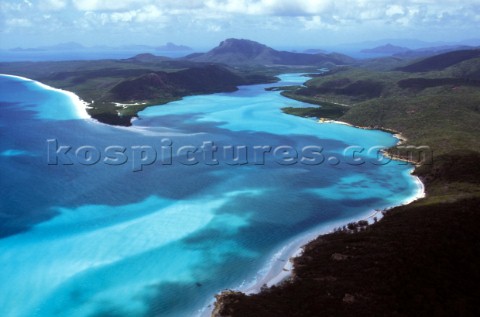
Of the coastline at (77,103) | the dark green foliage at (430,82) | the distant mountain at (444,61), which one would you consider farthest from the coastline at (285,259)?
the distant mountain at (444,61)

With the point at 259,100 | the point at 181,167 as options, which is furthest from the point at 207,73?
the point at 181,167

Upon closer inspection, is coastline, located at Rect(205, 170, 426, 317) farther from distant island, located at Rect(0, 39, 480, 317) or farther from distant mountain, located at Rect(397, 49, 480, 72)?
distant mountain, located at Rect(397, 49, 480, 72)

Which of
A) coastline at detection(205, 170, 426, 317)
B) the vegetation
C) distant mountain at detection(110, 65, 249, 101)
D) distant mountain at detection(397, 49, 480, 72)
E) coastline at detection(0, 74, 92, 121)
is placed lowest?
coastline at detection(205, 170, 426, 317)

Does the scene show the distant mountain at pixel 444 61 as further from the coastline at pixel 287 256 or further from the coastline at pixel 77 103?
the coastline at pixel 287 256

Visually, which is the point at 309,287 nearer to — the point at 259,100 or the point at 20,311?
the point at 20,311

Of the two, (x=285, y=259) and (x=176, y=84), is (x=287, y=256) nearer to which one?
(x=285, y=259)

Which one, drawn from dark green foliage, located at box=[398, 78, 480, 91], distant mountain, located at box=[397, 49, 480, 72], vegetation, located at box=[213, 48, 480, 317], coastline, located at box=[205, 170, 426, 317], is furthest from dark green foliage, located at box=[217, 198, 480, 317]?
distant mountain, located at box=[397, 49, 480, 72]
